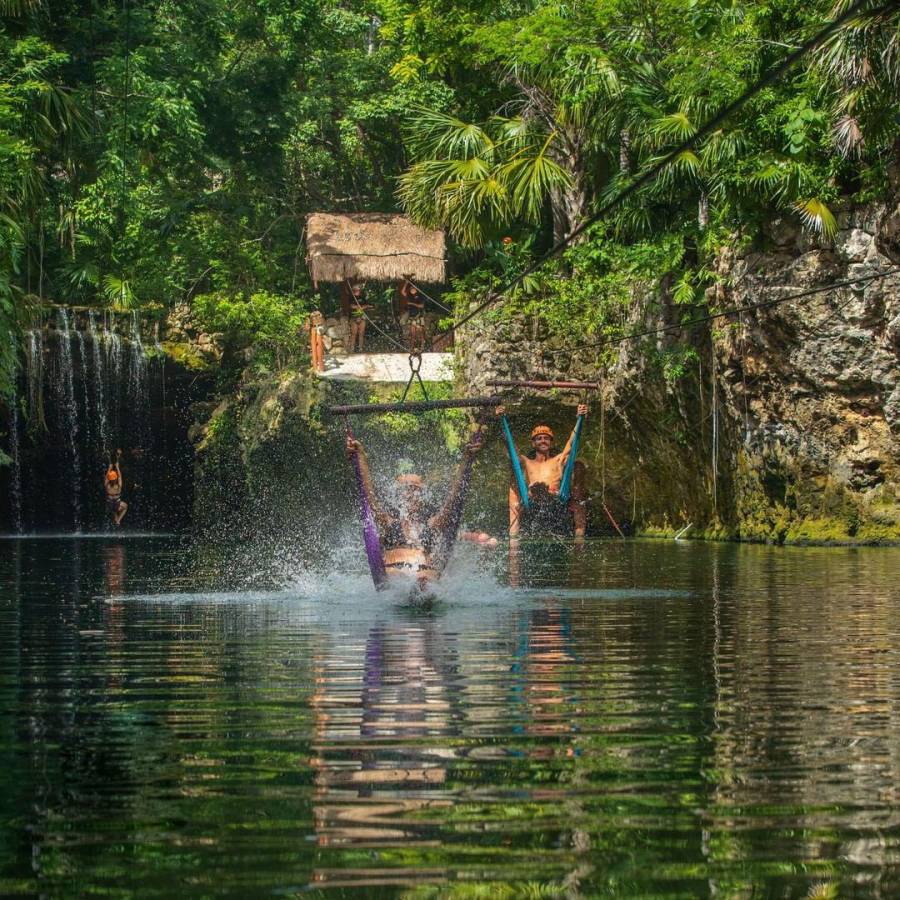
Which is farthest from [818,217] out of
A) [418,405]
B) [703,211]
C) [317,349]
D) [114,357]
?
[114,357]

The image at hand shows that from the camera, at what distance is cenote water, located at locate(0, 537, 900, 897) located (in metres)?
4.71

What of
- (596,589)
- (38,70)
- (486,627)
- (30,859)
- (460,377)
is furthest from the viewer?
(460,377)

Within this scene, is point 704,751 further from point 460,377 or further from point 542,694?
point 460,377

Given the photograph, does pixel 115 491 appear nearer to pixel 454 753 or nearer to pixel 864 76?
pixel 864 76

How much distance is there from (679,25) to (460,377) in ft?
27.7

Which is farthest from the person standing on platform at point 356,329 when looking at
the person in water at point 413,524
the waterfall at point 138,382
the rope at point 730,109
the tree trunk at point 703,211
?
the rope at point 730,109

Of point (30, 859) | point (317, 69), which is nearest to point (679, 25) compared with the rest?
point (317, 69)

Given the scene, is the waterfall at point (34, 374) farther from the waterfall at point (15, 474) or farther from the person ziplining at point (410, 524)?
the person ziplining at point (410, 524)

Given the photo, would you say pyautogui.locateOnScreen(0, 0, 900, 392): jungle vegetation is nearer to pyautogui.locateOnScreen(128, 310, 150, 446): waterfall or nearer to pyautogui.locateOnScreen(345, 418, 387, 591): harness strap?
pyautogui.locateOnScreen(128, 310, 150, 446): waterfall

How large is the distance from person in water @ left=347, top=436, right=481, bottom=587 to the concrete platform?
65.9 ft

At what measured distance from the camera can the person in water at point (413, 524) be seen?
14.0 metres

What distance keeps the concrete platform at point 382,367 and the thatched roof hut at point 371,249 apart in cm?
199

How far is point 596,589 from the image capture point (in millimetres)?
15969

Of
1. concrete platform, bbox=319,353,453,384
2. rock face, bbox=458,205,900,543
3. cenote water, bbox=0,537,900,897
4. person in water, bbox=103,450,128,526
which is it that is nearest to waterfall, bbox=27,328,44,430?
person in water, bbox=103,450,128,526
